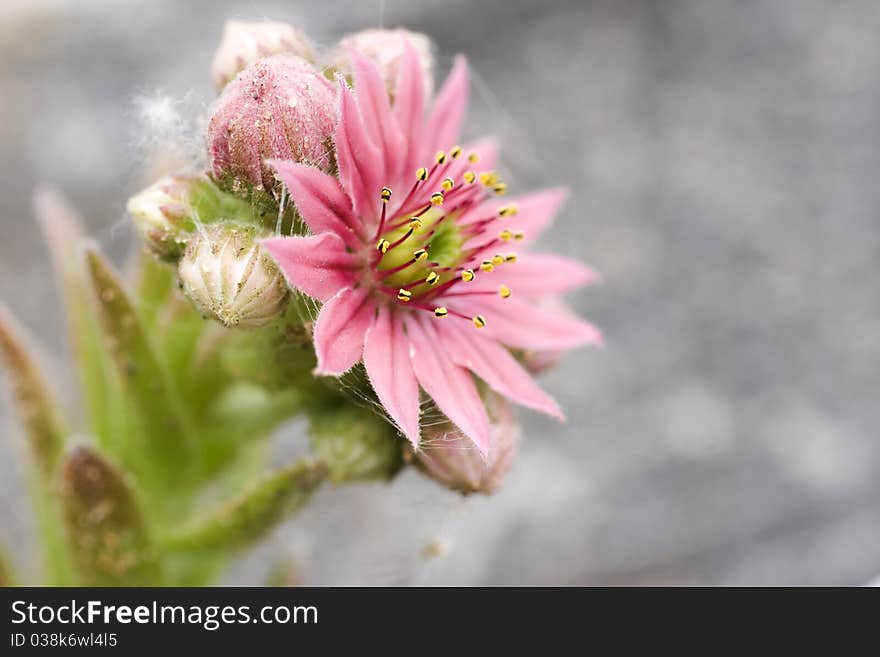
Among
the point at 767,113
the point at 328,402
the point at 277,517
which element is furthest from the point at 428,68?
the point at 767,113

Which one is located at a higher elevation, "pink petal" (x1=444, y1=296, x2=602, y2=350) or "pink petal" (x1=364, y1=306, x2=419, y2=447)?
"pink petal" (x1=444, y1=296, x2=602, y2=350)

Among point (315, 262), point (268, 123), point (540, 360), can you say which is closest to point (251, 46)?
point (268, 123)

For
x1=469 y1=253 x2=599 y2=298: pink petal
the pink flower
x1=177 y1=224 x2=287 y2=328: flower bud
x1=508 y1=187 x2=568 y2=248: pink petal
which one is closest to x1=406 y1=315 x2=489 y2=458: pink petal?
the pink flower

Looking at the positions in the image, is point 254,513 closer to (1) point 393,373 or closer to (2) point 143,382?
(2) point 143,382

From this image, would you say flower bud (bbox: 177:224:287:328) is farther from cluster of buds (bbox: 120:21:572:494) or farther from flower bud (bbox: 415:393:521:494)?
flower bud (bbox: 415:393:521:494)

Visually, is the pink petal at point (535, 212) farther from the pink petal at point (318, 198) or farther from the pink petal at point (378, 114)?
the pink petal at point (318, 198)

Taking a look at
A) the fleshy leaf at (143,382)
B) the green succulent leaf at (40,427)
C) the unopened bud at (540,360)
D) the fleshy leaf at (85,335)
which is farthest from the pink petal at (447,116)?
the green succulent leaf at (40,427)
